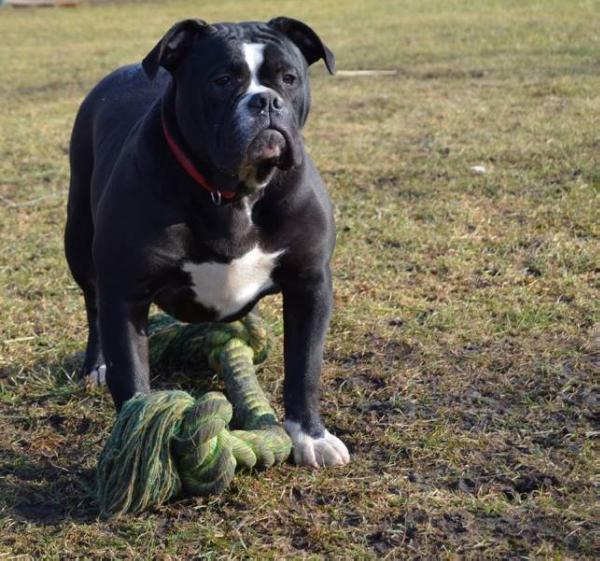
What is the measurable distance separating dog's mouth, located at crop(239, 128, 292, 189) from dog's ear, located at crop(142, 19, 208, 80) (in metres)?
0.48

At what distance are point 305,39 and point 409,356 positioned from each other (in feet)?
4.60

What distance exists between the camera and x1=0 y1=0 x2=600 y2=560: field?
3.18m

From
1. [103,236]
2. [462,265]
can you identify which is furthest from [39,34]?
[103,236]

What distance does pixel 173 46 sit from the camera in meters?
3.60

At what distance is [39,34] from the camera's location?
1870 cm

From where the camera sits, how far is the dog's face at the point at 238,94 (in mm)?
3357

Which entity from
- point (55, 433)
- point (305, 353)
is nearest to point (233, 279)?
point (305, 353)

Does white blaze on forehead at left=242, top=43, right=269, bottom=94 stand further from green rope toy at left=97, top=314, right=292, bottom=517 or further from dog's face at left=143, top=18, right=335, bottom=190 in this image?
green rope toy at left=97, top=314, right=292, bottom=517

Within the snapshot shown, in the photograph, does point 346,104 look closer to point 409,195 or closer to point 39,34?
point 409,195

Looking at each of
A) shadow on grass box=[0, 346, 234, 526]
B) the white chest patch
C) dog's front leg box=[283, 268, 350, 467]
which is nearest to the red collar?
the white chest patch

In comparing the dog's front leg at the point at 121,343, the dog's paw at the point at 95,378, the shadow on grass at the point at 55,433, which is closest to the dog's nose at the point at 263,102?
the dog's front leg at the point at 121,343

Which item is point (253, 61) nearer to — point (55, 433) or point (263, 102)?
point (263, 102)

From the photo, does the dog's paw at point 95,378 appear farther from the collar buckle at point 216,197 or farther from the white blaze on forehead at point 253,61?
the white blaze on forehead at point 253,61

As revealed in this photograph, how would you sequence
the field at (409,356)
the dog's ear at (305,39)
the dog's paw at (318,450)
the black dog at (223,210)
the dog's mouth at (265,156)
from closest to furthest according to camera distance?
the field at (409,356) < the dog's mouth at (265,156) < the black dog at (223,210) < the dog's paw at (318,450) < the dog's ear at (305,39)
